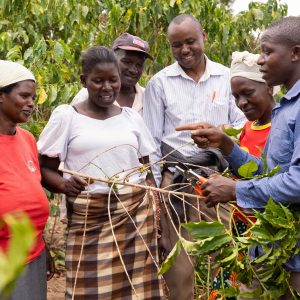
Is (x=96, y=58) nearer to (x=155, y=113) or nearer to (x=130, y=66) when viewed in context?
(x=130, y=66)

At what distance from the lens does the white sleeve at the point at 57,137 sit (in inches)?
90.4

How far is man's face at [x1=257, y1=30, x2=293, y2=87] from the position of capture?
1.69m

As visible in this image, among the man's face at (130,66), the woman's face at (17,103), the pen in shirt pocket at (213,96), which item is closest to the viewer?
the woman's face at (17,103)

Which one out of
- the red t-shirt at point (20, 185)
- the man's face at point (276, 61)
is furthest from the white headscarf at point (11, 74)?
the man's face at point (276, 61)

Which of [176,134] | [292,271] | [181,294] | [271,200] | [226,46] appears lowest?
[181,294]

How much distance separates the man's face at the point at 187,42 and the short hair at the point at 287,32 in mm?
1224

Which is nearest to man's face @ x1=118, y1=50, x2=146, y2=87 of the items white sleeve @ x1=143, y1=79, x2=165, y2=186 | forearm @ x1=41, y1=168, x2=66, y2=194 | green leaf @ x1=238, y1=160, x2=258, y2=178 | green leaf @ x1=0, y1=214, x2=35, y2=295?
white sleeve @ x1=143, y1=79, x2=165, y2=186

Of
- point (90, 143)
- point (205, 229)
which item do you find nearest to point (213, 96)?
point (90, 143)

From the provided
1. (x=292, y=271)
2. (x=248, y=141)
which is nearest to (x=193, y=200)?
(x=248, y=141)

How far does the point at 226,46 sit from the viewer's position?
613 cm

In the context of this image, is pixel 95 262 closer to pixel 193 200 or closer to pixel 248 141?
pixel 193 200

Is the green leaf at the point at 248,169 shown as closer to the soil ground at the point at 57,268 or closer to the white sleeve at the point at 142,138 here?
the white sleeve at the point at 142,138

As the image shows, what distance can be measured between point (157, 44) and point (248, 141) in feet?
9.73

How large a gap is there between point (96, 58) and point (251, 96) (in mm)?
717
